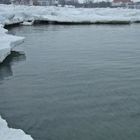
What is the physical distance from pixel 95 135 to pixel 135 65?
26.1ft

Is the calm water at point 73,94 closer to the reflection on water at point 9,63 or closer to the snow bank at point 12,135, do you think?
the reflection on water at point 9,63

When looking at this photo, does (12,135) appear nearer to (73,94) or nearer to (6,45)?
(73,94)

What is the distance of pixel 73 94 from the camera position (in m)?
11.2

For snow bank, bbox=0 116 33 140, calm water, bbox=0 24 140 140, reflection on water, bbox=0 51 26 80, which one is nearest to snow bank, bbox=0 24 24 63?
reflection on water, bbox=0 51 26 80

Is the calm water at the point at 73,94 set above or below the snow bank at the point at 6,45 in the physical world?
below

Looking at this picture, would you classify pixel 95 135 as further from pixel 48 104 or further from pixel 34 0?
pixel 34 0

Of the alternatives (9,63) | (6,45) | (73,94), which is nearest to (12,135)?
(73,94)

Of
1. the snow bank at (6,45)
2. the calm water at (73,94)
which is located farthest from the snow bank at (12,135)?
the snow bank at (6,45)

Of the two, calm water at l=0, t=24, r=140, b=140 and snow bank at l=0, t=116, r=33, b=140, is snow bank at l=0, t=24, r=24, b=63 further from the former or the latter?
snow bank at l=0, t=116, r=33, b=140

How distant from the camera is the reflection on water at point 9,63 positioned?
563 inches

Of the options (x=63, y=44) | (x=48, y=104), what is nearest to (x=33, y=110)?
(x=48, y=104)

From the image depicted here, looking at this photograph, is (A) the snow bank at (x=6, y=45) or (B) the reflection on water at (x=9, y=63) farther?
(A) the snow bank at (x=6, y=45)

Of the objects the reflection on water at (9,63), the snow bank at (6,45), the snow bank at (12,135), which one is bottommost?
the reflection on water at (9,63)

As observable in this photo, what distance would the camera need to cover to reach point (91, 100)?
10.6 m
